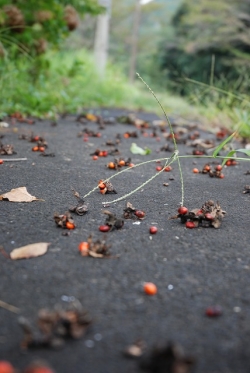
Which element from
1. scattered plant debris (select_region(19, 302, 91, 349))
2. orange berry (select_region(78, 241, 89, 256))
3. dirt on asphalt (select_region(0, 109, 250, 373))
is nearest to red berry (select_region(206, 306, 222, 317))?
dirt on asphalt (select_region(0, 109, 250, 373))

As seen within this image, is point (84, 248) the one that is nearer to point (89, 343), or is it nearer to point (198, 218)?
point (89, 343)

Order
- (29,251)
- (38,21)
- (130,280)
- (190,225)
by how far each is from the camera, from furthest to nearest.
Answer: (38,21)
(190,225)
(29,251)
(130,280)

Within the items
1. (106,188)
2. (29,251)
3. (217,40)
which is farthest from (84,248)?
(217,40)

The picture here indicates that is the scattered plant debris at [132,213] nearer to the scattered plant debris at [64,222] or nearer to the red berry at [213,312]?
the scattered plant debris at [64,222]

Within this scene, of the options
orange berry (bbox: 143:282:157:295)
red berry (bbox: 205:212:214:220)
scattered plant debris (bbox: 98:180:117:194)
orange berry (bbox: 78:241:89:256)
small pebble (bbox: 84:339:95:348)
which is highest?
small pebble (bbox: 84:339:95:348)

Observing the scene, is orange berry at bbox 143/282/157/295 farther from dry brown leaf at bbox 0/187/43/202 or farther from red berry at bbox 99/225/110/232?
dry brown leaf at bbox 0/187/43/202

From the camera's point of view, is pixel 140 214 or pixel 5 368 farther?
pixel 140 214

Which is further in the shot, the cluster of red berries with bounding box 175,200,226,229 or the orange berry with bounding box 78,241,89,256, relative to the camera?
the cluster of red berries with bounding box 175,200,226,229
